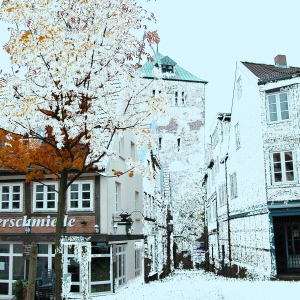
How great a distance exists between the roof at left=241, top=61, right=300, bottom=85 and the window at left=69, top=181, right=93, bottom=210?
29.7 feet

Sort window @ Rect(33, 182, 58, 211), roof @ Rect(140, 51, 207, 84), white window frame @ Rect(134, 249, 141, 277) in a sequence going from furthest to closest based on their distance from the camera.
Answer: roof @ Rect(140, 51, 207, 84), white window frame @ Rect(134, 249, 141, 277), window @ Rect(33, 182, 58, 211)

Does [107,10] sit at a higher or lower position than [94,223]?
higher

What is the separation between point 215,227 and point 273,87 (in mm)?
18397

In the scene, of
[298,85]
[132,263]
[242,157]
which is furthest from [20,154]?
[242,157]

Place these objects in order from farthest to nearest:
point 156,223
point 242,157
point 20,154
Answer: point 156,223 < point 242,157 < point 20,154

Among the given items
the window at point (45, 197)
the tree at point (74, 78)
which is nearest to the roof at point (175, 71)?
the window at point (45, 197)

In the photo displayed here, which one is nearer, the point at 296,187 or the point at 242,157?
the point at 296,187

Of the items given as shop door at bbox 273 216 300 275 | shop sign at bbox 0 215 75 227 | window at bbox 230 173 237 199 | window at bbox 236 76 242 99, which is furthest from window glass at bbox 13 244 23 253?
window at bbox 236 76 242 99

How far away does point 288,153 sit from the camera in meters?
21.3

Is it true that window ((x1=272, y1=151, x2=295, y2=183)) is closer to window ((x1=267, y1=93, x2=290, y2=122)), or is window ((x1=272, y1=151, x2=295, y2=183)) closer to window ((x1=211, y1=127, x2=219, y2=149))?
window ((x1=267, y1=93, x2=290, y2=122))

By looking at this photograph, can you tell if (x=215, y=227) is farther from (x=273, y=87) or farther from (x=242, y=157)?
(x=273, y=87)

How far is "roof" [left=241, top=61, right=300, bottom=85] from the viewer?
21375mm

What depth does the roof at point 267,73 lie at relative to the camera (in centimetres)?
2138

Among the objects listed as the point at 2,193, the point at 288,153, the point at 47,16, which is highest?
the point at 47,16
